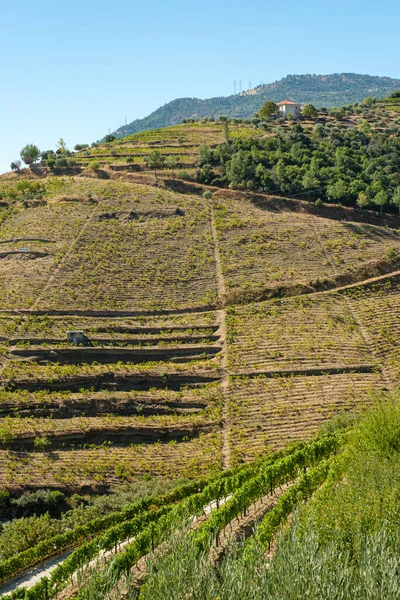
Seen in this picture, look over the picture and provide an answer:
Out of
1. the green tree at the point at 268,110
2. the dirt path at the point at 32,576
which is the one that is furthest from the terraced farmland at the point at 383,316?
the green tree at the point at 268,110

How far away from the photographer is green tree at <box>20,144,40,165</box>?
3812 inches

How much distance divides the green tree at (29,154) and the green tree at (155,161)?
2415cm

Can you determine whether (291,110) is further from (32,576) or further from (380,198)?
(32,576)

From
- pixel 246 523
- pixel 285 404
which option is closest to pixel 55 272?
pixel 285 404

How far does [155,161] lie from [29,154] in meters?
27.0

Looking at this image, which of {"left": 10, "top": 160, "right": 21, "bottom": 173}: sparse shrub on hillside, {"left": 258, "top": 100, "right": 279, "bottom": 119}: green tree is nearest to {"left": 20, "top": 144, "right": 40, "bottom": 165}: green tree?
{"left": 10, "top": 160, "right": 21, "bottom": 173}: sparse shrub on hillside

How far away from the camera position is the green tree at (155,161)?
8138 cm

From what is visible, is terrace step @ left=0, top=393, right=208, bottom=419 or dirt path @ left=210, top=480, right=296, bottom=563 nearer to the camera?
dirt path @ left=210, top=480, right=296, bottom=563

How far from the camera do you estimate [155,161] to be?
8175 cm

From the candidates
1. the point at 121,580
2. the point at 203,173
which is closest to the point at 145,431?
the point at 121,580

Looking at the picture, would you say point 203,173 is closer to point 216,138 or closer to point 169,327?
point 216,138

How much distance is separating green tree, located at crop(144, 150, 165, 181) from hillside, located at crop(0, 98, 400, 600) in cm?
104

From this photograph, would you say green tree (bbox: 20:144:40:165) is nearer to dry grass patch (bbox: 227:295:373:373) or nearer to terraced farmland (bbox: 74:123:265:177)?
terraced farmland (bbox: 74:123:265:177)

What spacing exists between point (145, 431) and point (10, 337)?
16428mm
